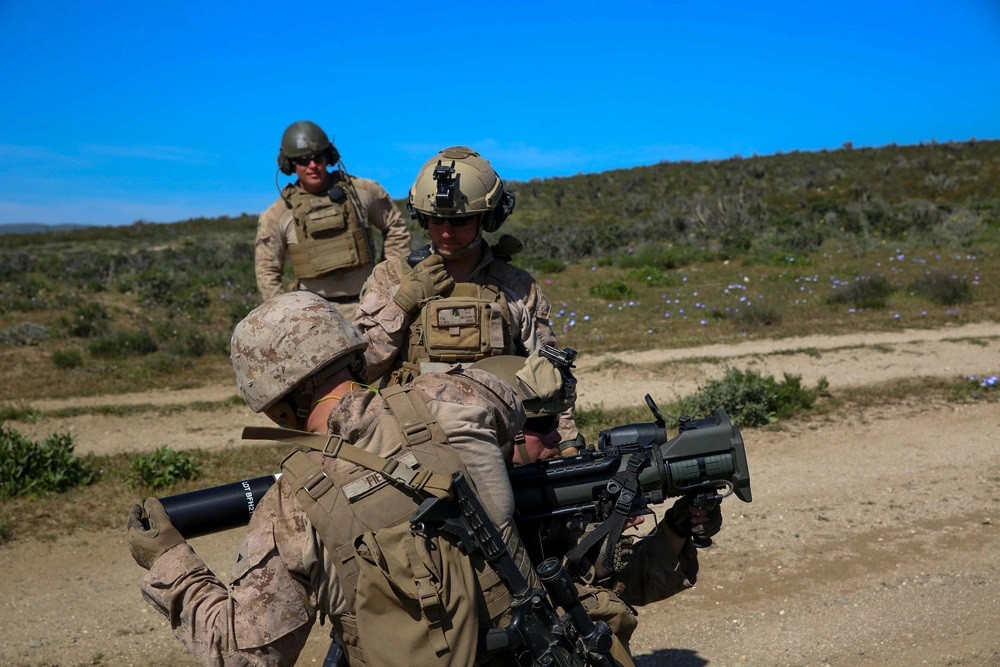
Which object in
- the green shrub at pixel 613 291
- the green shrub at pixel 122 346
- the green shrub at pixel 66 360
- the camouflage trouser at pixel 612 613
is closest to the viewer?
the camouflage trouser at pixel 612 613

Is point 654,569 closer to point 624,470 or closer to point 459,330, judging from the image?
point 624,470

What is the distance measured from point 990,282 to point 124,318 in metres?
13.2

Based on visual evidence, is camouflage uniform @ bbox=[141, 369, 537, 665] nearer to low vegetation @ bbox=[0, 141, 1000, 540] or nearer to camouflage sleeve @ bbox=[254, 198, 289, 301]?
camouflage sleeve @ bbox=[254, 198, 289, 301]

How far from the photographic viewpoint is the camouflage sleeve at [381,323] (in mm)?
3658

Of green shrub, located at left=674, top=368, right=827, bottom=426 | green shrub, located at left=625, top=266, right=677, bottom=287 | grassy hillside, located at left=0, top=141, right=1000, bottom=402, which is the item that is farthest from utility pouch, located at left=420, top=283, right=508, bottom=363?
green shrub, located at left=625, top=266, right=677, bottom=287

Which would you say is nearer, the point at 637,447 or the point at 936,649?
the point at 637,447

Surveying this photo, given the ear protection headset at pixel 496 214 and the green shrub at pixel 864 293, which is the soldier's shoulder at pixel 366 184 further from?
the green shrub at pixel 864 293

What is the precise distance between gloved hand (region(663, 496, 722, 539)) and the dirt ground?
1658 mm

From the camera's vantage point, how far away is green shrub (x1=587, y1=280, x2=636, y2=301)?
47.2 feet

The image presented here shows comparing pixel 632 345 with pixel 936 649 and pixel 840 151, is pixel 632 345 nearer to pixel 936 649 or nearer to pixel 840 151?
pixel 936 649

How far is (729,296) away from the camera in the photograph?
13.7 meters

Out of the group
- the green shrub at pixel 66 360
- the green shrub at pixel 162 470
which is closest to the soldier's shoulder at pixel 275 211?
the green shrub at pixel 162 470

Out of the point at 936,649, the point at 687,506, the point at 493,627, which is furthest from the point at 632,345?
the point at 493,627

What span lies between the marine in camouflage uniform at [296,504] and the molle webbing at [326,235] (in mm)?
3668
